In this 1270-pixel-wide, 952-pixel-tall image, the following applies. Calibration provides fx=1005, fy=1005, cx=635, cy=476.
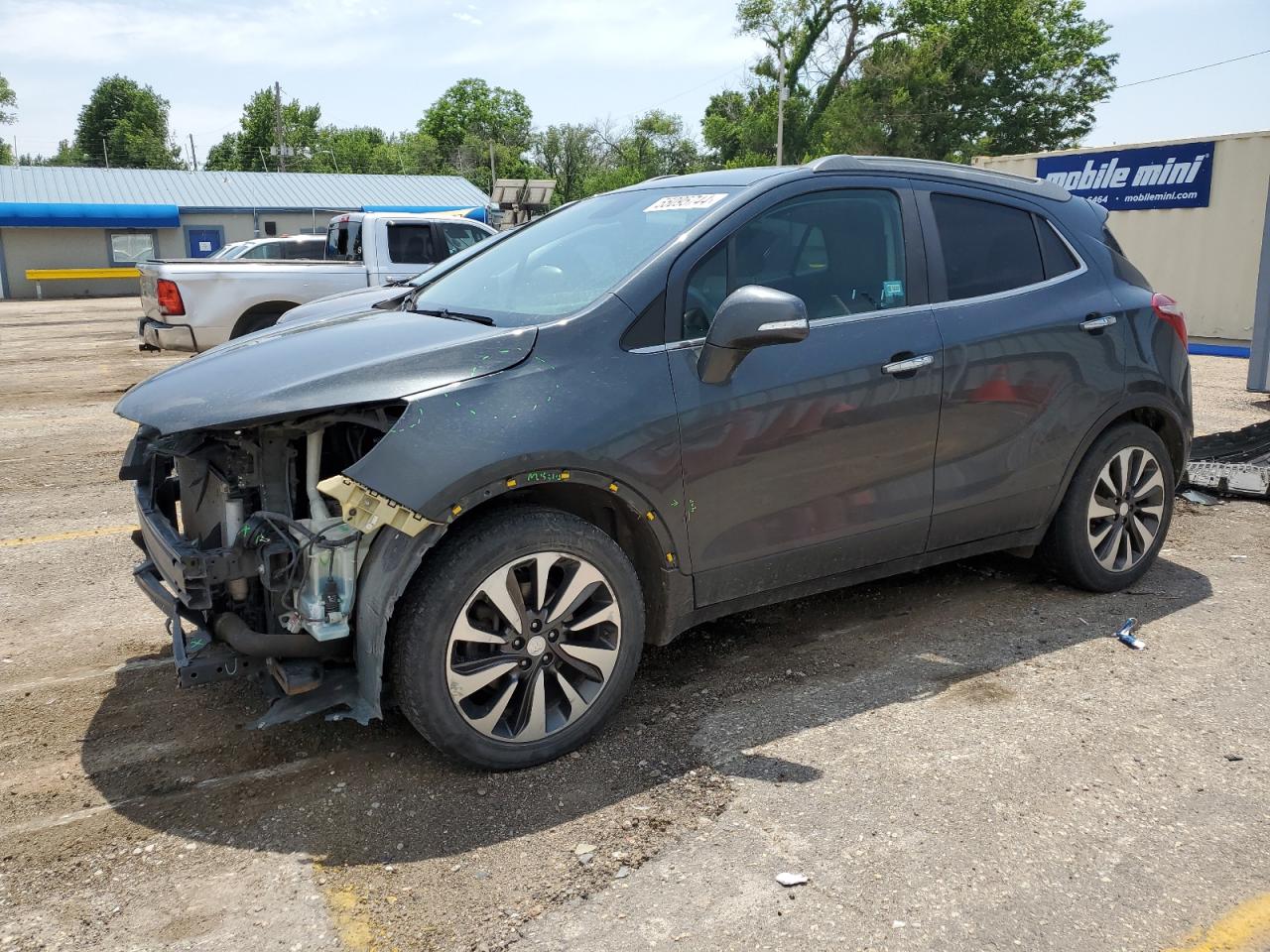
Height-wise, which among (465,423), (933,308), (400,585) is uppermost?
(933,308)

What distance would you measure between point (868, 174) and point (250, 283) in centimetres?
846

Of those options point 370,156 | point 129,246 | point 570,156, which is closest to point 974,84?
point 570,156

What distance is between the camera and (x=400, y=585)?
2.89 m

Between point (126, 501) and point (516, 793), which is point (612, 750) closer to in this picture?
point (516, 793)

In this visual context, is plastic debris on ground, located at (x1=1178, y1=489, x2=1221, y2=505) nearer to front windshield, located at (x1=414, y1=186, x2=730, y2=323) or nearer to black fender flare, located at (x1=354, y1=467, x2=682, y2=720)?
front windshield, located at (x1=414, y1=186, x2=730, y2=323)

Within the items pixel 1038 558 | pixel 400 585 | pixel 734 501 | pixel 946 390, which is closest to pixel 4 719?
pixel 400 585

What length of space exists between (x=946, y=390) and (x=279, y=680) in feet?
8.58

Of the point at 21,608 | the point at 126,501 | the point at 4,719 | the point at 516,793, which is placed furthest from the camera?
the point at 126,501

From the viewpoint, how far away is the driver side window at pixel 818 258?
3492 mm

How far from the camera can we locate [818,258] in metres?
→ 3.74

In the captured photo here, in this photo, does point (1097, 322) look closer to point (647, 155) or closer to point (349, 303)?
point (349, 303)

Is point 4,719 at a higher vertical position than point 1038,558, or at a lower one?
lower

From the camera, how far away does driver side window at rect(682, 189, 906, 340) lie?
349 cm

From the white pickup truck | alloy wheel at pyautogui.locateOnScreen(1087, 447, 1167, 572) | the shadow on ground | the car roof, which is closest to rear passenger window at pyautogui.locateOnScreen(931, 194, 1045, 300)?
the car roof
